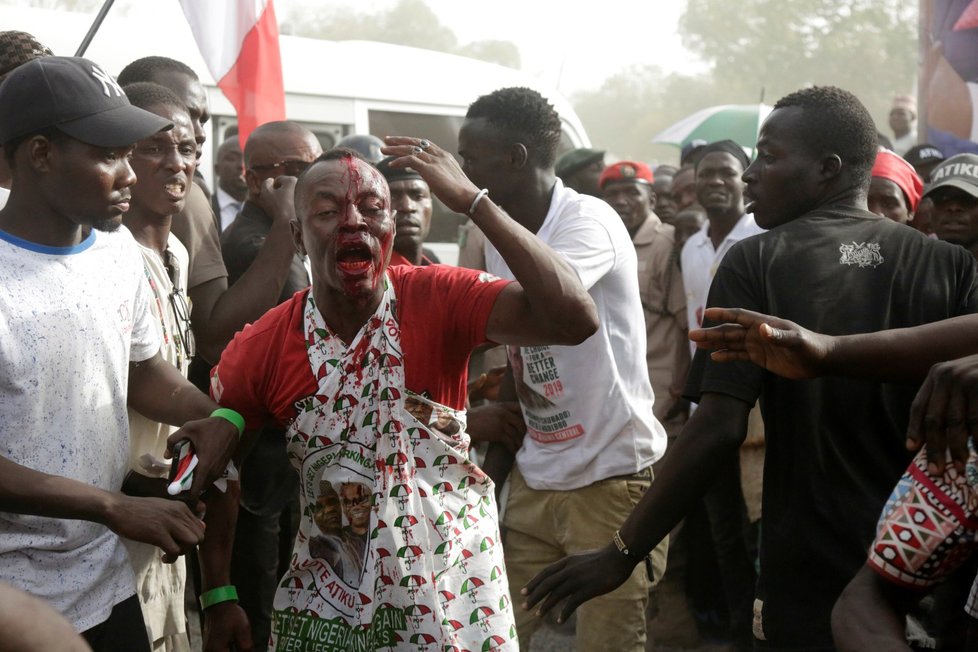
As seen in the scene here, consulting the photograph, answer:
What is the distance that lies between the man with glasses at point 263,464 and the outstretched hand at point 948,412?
2.75m

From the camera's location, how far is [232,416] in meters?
2.96

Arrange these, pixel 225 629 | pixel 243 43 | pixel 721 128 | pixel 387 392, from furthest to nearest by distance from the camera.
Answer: pixel 721 128 < pixel 243 43 < pixel 225 629 < pixel 387 392

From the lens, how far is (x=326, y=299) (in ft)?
9.77

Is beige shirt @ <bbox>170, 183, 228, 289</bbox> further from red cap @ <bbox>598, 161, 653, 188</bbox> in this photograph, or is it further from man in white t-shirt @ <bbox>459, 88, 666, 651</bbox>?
red cap @ <bbox>598, 161, 653, 188</bbox>

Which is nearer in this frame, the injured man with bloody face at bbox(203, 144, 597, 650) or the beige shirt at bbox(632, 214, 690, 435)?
the injured man with bloody face at bbox(203, 144, 597, 650)

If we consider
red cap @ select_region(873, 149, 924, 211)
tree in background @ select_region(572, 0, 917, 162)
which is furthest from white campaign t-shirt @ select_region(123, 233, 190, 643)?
tree in background @ select_region(572, 0, 917, 162)

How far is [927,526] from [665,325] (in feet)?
13.9

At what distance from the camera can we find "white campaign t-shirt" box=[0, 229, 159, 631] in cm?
273

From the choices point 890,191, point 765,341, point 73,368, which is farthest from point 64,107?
point 890,191

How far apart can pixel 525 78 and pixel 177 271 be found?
609cm

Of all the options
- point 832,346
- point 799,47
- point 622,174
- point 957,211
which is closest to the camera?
point 832,346

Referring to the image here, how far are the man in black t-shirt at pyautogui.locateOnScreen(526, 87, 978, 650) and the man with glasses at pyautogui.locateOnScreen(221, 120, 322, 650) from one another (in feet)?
5.64

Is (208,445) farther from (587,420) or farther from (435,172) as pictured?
(587,420)

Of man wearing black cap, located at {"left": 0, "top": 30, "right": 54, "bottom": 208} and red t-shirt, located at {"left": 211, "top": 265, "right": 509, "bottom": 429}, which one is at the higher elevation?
man wearing black cap, located at {"left": 0, "top": 30, "right": 54, "bottom": 208}
